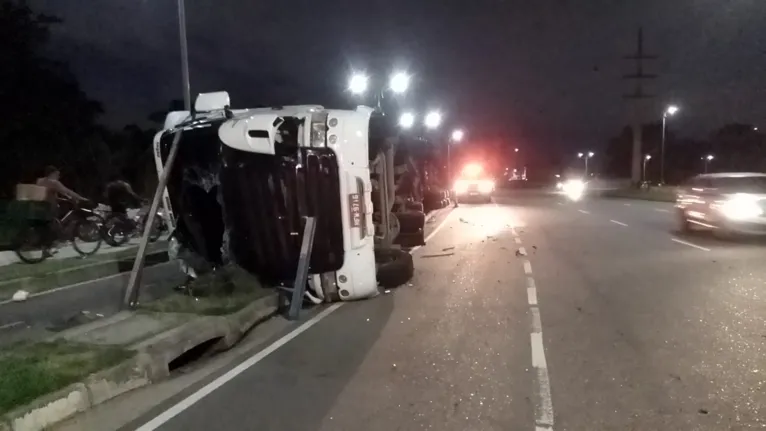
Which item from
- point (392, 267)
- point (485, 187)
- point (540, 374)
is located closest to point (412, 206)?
point (392, 267)

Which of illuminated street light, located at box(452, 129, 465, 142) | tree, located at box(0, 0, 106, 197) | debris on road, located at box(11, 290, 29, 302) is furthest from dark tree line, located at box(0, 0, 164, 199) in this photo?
illuminated street light, located at box(452, 129, 465, 142)

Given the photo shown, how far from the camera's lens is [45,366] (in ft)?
21.0

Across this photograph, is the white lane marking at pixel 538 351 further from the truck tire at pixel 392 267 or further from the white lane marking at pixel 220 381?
the truck tire at pixel 392 267

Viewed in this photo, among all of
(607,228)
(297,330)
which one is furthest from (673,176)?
(297,330)

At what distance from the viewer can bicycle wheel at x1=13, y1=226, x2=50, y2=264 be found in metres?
14.0

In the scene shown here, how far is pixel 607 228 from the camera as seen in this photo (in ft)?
75.7

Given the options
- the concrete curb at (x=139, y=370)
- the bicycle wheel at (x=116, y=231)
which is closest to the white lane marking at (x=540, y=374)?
the concrete curb at (x=139, y=370)

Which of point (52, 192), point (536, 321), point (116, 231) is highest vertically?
point (52, 192)

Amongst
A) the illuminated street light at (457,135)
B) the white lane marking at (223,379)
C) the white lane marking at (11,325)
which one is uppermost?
the illuminated street light at (457,135)

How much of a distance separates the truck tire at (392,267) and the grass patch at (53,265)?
19.3 feet

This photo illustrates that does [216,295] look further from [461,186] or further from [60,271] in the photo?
[461,186]

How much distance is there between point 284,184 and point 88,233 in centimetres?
926

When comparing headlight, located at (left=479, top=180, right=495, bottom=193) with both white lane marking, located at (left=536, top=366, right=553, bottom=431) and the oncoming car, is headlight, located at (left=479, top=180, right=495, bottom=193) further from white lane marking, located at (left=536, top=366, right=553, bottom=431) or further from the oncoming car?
white lane marking, located at (left=536, top=366, right=553, bottom=431)

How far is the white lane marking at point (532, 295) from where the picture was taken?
10337 millimetres
